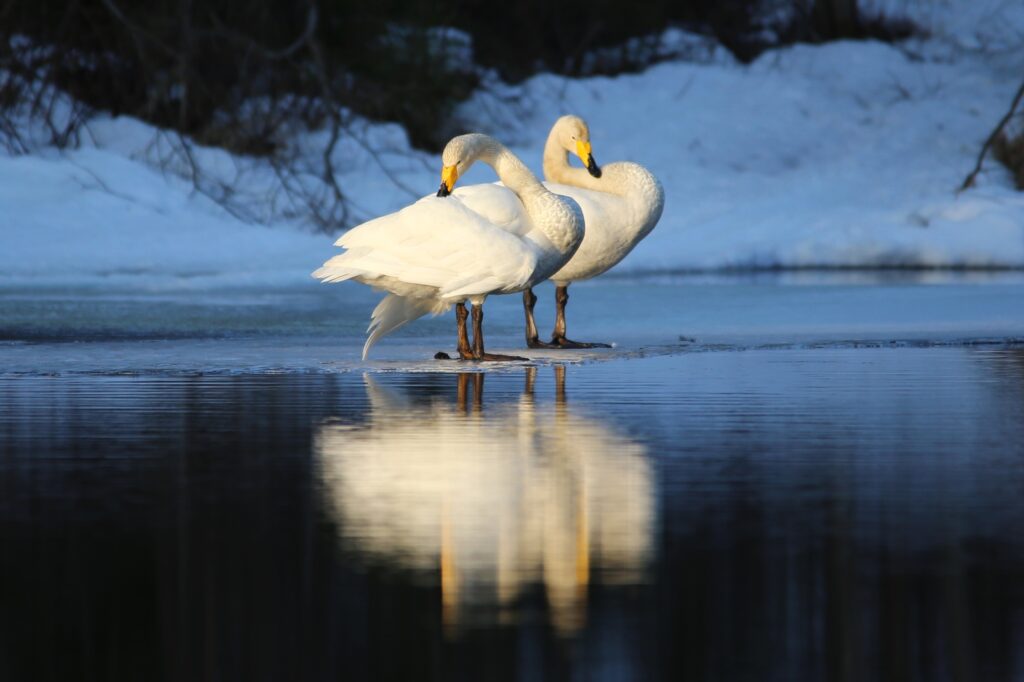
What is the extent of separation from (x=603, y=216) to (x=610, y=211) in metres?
0.08

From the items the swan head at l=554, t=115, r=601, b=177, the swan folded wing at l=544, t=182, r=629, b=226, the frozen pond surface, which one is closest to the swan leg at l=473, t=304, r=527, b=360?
the frozen pond surface

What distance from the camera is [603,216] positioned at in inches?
420

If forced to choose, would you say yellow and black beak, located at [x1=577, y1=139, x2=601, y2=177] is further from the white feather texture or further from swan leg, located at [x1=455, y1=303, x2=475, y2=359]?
swan leg, located at [x1=455, y1=303, x2=475, y2=359]

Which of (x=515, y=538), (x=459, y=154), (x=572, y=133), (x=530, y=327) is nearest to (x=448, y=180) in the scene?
(x=459, y=154)

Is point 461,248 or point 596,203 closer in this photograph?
point 461,248

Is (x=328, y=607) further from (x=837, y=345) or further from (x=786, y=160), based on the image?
(x=786, y=160)

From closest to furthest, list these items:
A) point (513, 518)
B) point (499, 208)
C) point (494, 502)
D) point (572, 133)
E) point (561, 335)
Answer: point (513, 518), point (494, 502), point (499, 208), point (561, 335), point (572, 133)

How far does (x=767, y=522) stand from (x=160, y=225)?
1367 cm

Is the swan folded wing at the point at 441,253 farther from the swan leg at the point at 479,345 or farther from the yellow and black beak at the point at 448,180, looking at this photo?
the swan leg at the point at 479,345

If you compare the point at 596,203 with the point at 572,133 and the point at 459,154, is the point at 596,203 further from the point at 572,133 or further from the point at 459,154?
the point at 459,154

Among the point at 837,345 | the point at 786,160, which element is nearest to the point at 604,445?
the point at 837,345

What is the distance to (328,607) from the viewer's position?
371cm

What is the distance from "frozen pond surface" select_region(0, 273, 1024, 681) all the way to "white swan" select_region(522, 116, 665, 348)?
1385 mm

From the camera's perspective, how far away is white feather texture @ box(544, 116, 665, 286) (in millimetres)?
10688
